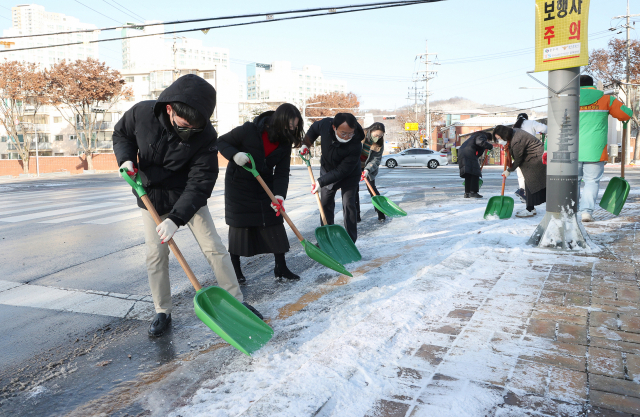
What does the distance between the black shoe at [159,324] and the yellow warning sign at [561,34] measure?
4330 mm

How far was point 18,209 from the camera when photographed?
10352 millimetres

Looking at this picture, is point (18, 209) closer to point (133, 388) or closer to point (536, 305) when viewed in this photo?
point (133, 388)

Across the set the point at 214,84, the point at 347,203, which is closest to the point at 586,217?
the point at 347,203

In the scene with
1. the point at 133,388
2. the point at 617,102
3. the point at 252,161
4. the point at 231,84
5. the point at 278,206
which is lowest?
the point at 133,388

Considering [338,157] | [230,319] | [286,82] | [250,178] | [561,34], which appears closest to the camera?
[230,319]

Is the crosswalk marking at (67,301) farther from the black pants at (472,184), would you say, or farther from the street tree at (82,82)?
the street tree at (82,82)

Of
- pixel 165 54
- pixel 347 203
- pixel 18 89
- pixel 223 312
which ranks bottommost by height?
pixel 223 312

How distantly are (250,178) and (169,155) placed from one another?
112 cm

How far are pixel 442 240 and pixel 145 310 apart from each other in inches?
140

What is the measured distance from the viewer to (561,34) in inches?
192

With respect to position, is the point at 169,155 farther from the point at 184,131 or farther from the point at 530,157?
the point at 530,157

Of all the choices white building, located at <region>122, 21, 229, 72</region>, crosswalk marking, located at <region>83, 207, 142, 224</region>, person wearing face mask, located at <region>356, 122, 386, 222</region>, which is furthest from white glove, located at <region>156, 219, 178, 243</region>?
white building, located at <region>122, 21, 229, 72</region>

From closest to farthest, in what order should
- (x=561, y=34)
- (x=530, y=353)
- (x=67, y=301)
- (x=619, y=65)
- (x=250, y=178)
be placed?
(x=530, y=353) < (x=67, y=301) < (x=250, y=178) < (x=561, y=34) < (x=619, y=65)

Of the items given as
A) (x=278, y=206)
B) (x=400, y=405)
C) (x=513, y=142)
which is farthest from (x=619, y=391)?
(x=513, y=142)
